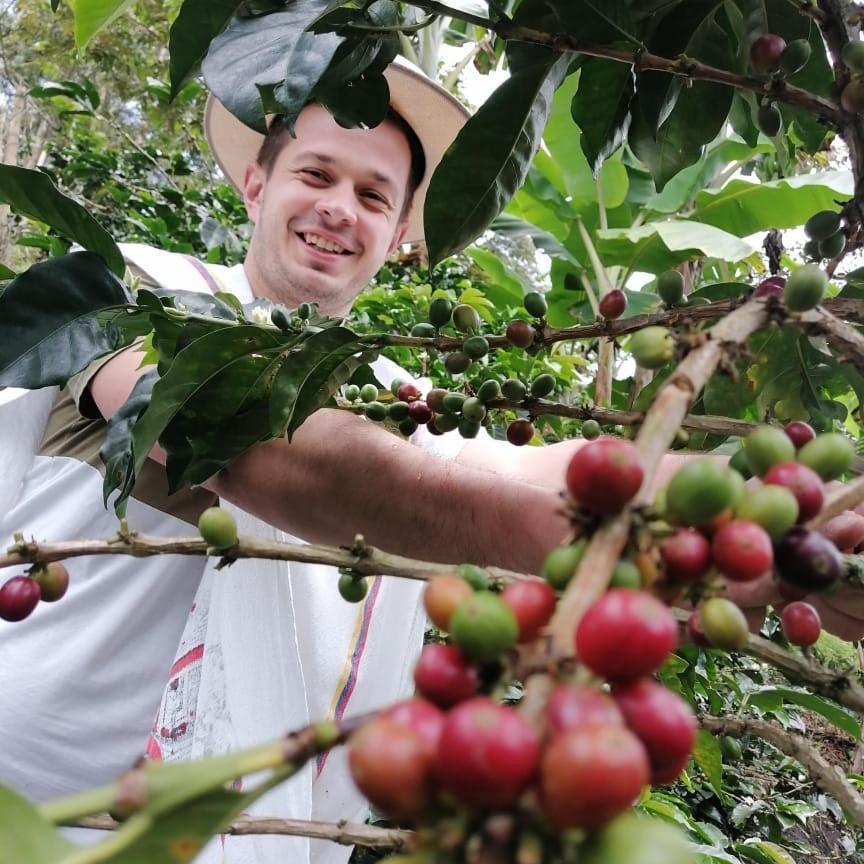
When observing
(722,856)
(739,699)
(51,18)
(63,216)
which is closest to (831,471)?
(63,216)

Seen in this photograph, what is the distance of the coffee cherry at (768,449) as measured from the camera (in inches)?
16.6

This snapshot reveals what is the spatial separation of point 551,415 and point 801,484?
815 mm

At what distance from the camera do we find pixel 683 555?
0.34m

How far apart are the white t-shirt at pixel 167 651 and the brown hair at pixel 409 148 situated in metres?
0.63

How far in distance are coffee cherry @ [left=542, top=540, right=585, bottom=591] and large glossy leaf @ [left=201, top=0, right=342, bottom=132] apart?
635 millimetres

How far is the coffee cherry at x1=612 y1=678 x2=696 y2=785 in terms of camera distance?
260 millimetres

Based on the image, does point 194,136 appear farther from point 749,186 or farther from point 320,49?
point 320,49

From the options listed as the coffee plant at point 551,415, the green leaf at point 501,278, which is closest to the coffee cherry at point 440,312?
the coffee plant at point 551,415

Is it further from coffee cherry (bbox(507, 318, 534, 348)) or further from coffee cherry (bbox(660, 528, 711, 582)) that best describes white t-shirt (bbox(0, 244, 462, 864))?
coffee cherry (bbox(660, 528, 711, 582))

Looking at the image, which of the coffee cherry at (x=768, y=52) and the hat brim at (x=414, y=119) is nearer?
the coffee cherry at (x=768, y=52)

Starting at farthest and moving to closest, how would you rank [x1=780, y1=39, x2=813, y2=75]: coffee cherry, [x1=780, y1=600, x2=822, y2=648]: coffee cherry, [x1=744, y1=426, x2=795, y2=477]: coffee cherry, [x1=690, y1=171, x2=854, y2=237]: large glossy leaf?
[x1=690, y1=171, x2=854, y2=237]: large glossy leaf, [x1=780, y1=39, x2=813, y2=75]: coffee cherry, [x1=780, y1=600, x2=822, y2=648]: coffee cherry, [x1=744, y1=426, x2=795, y2=477]: coffee cherry

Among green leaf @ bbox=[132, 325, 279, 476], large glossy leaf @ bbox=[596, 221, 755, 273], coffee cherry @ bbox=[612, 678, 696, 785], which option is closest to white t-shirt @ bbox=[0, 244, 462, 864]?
green leaf @ bbox=[132, 325, 279, 476]

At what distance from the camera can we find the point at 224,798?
26cm

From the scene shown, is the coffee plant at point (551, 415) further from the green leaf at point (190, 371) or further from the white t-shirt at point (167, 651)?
the white t-shirt at point (167, 651)
